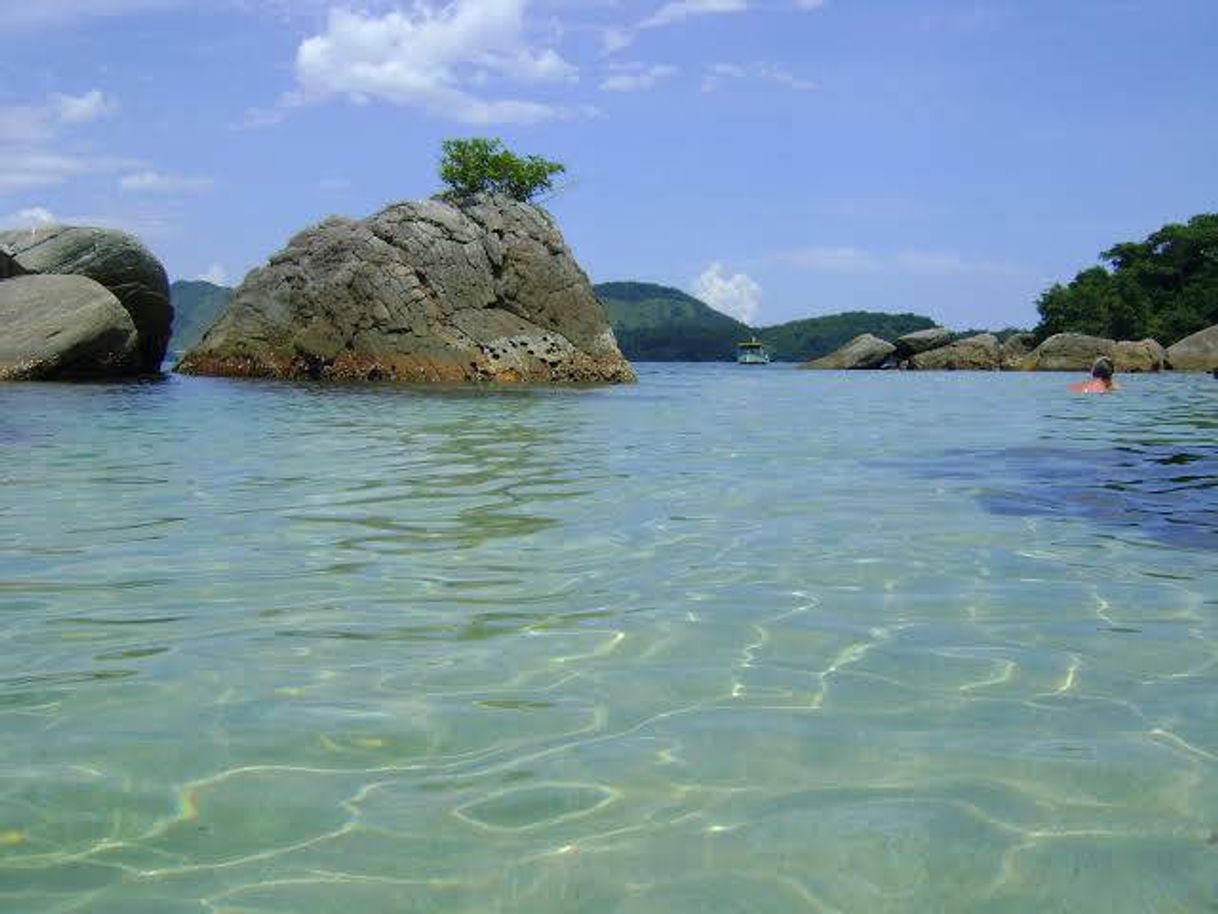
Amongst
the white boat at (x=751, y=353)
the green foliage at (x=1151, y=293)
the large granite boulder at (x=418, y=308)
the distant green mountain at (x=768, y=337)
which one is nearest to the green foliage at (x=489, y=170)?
the large granite boulder at (x=418, y=308)

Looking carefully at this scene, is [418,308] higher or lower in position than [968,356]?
higher

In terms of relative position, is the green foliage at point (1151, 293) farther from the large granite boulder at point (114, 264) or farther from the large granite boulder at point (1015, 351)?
the large granite boulder at point (114, 264)

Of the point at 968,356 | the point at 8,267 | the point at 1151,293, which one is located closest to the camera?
the point at 8,267

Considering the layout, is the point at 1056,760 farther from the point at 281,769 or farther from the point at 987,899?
the point at 281,769

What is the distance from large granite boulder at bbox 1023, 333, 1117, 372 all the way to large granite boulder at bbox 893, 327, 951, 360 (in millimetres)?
6986

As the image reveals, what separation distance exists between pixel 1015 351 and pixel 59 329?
149ft

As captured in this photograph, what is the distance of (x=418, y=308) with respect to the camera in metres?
24.1

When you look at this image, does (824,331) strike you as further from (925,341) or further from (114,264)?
(114,264)

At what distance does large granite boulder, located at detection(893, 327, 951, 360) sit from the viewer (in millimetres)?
55000

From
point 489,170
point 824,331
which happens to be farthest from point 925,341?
point 824,331

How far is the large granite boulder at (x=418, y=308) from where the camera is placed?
24.0m

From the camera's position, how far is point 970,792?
2.42 m

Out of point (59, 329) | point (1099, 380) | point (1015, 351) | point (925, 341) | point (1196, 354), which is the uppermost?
point (925, 341)

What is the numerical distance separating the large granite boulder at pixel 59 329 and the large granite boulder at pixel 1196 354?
122ft
